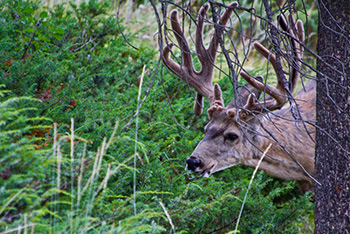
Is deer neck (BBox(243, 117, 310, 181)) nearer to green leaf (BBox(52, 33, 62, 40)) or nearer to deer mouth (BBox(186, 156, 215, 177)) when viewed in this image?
deer mouth (BBox(186, 156, 215, 177))

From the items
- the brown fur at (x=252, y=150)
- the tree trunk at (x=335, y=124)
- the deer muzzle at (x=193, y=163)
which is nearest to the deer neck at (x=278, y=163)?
the brown fur at (x=252, y=150)

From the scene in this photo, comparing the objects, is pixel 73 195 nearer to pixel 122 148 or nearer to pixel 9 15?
pixel 122 148

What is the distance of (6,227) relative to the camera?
2.08m

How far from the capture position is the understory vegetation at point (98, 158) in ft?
7.79

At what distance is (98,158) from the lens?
3.02 metres

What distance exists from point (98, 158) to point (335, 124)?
189 cm

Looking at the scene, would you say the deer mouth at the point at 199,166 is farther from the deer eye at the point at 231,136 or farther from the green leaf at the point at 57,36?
the green leaf at the point at 57,36

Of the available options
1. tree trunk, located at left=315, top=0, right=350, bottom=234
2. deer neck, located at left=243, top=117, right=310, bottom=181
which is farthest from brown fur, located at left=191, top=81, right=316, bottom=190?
tree trunk, located at left=315, top=0, right=350, bottom=234

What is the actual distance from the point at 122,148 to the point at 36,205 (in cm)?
162

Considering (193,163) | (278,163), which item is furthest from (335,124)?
(193,163)

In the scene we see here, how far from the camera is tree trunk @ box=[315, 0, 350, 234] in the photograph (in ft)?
11.1

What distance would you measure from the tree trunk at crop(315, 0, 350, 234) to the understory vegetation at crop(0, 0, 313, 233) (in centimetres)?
71

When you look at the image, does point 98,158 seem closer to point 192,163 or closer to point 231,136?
point 192,163

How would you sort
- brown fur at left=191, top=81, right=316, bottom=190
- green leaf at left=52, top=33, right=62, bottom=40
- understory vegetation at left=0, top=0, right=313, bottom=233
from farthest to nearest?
green leaf at left=52, top=33, right=62, bottom=40, brown fur at left=191, top=81, right=316, bottom=190, understory vegetation at left=0, top=0, right=313, bottom=233
